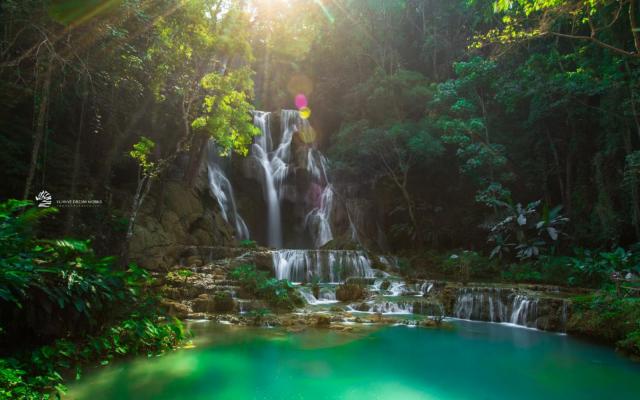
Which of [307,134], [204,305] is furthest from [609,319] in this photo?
[307,134]

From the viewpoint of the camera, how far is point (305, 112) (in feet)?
89.7

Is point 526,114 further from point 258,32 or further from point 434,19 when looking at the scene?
point 258,32

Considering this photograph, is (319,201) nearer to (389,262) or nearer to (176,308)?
(389,262)

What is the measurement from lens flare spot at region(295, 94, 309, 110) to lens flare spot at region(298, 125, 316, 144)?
404 centimetres

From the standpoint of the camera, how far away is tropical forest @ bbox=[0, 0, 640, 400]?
17.8 feet

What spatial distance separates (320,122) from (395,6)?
879cm

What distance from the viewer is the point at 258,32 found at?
1580 cm

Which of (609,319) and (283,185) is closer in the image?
(609,319)

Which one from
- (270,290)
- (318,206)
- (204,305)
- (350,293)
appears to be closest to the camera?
(204,305)

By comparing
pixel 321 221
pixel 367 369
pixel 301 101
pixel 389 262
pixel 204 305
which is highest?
pixel 301 101

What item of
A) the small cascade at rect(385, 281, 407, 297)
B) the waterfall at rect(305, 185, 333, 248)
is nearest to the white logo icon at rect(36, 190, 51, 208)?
the small cascade at rect(385, 281, 407, 297)

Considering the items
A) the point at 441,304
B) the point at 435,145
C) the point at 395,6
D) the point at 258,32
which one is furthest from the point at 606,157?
the point at 395,6

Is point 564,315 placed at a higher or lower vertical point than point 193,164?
lower

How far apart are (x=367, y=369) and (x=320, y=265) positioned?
8880mm
